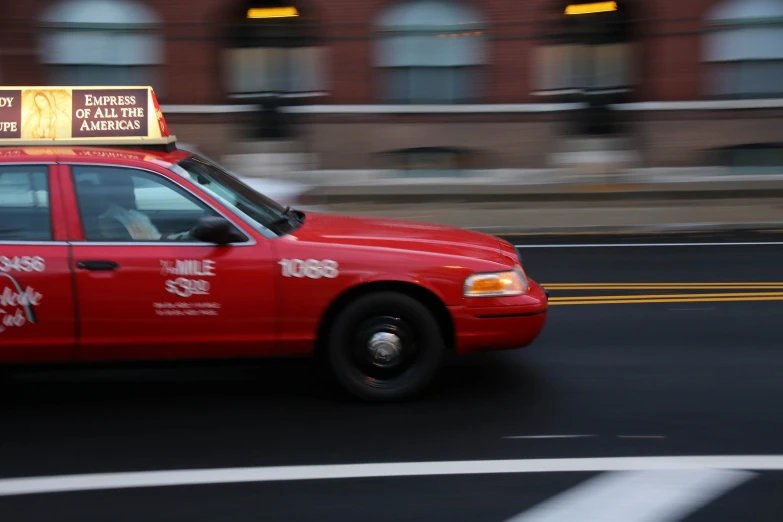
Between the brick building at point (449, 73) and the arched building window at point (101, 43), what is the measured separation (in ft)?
0.09

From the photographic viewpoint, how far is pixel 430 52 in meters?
19.5

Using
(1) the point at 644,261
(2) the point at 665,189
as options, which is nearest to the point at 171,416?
(1) the point at 644,261

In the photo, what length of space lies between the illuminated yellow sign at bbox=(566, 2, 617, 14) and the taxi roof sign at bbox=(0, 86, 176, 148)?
47.0 ft

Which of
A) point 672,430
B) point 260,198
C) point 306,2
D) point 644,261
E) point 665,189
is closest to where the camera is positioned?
point 672,430

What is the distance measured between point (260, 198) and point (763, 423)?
3.30m

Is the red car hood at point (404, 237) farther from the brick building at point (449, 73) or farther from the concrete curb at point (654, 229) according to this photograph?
the brick building at point (449, 73)

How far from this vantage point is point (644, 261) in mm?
10852

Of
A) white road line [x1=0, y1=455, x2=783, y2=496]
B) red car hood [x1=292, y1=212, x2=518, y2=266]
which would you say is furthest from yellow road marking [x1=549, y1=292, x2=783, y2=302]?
white road line [x1=0, y1=455, x2=783, y2=496]

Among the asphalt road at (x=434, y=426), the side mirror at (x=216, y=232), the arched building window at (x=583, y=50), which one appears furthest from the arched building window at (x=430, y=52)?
the side mirror at (x=216, y=232)

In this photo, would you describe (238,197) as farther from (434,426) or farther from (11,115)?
(434,426)

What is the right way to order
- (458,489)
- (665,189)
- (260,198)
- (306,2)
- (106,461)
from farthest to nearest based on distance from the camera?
(306,2) < (665,189) < (260,198) < (106,461) < (458,489)

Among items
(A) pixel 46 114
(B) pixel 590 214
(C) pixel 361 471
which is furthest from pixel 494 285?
(B) pixel 590 214

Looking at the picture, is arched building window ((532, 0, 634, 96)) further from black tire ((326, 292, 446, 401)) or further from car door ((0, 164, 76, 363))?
car door ((0, 164, 76, 363))

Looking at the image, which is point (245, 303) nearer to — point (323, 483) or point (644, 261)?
point (323, 483)
